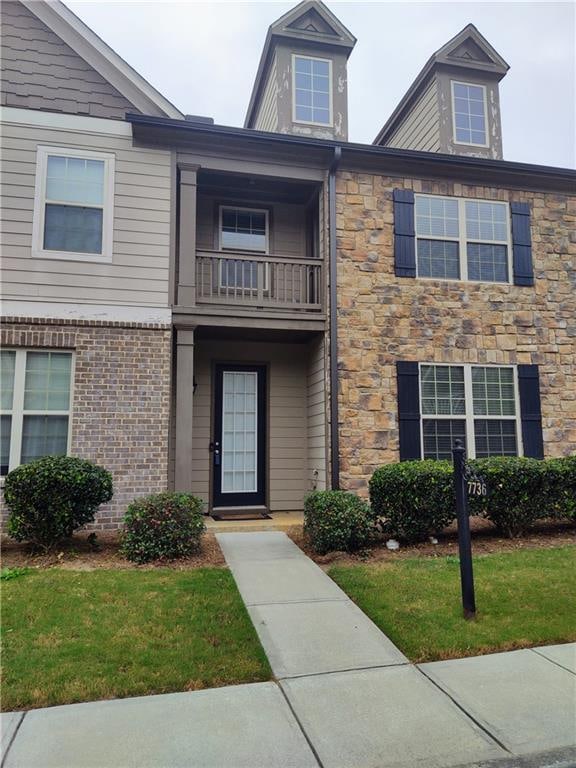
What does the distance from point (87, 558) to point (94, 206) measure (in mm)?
4850

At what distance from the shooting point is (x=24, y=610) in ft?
14.0

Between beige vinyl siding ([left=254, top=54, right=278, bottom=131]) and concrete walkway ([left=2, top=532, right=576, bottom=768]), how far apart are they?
29.8 ft

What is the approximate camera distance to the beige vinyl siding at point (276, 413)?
29.4 feet

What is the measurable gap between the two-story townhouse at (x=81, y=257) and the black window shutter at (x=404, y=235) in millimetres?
3648

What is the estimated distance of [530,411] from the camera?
8.80 meters

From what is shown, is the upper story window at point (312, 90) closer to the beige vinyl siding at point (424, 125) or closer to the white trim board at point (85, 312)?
the beige vinyl siding at point (424, 125)

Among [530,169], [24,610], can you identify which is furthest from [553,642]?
[530,169]

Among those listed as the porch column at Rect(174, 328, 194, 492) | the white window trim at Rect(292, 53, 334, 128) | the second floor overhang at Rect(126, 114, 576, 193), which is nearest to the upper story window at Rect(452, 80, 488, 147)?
the second floor overhang at Rect(126, 114, 576, 193)

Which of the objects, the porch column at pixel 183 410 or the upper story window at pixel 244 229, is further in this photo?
the upper story window at pixel 244 229

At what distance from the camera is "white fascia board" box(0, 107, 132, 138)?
7535mm

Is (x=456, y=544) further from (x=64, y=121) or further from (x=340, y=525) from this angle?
(x=64, y=121)

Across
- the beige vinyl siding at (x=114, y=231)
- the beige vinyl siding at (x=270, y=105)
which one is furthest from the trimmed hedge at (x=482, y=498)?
the beige vinyl siding at (x=270, y=105)

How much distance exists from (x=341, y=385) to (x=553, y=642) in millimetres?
4869

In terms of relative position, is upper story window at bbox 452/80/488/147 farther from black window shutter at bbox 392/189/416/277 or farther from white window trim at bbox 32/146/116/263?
white window trim at bbox 32/146/116/263
